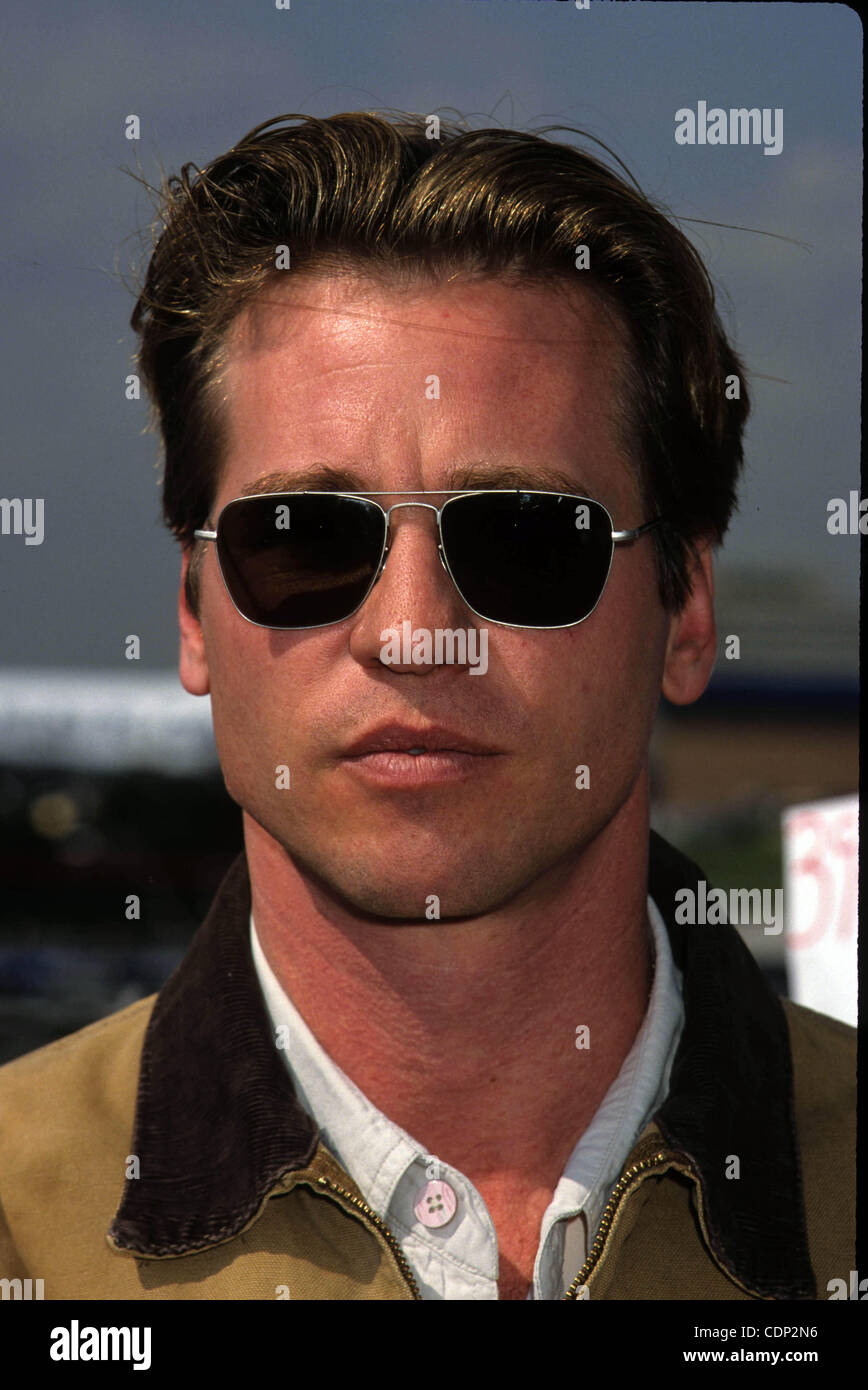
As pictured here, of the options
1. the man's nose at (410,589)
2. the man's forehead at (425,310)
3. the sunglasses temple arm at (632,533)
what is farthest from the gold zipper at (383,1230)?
the man's forehead at (425,310)

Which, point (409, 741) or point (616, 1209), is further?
point (616, 1209)

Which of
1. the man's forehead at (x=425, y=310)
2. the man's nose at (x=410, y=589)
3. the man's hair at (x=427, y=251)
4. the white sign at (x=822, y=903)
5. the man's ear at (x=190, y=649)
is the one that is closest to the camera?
the man's nose at (x=410, y=589)

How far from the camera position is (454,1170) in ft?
10.8

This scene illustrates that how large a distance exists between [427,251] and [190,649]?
1.15 meters

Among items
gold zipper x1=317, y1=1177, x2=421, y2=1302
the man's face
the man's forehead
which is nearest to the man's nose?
the man's face

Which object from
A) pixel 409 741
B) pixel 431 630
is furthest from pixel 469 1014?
pixel 431 630

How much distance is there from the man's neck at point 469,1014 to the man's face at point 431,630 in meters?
0.16

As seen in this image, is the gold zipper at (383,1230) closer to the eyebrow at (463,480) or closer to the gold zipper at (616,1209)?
the gold zipper at (616,1209)

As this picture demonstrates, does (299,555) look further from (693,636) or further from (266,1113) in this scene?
(266,1113)

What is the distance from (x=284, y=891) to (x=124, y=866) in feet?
8.47

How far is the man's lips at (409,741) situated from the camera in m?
3.06

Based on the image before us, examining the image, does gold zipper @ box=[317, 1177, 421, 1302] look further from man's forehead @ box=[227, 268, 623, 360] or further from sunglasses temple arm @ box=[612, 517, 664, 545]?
man's forehead @ box=[227, 268, 623, 360]
